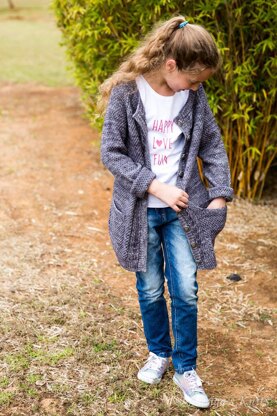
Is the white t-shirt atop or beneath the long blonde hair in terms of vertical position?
beneath

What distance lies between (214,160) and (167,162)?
9.2 inches

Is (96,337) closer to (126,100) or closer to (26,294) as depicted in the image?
(26,294)

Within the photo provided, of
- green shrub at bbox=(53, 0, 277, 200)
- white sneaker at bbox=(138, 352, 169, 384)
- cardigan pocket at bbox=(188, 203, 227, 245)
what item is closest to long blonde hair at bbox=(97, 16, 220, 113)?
cardigan pocket at bbox=(188, 203, 227, 245)

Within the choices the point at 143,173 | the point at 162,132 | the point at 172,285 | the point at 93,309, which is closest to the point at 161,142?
the point at 162,132

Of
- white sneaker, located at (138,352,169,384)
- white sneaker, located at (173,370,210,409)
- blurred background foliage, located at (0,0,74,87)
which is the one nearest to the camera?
white sneaker, located at (173,370,210,409)

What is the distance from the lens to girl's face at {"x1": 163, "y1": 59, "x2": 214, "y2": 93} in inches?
99.1

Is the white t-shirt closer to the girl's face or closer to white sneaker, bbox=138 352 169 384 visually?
the girl's face

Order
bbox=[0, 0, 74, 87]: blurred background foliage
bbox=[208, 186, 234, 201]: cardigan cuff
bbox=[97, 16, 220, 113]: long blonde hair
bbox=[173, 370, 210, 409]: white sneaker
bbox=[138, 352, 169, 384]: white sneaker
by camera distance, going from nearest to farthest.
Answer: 1. bbox=[97, 16, 220, 113]: long blonde hair
2. bbox=[208, 186, 234, 201]: cardigan cuff
3. bbox=[173, 370, 210, 409]: white sneaker
4. bbox=[138, 352, 169, 384]: white sneaker
5. bbox=[0, 0, 74, 87]: blurred background foliage

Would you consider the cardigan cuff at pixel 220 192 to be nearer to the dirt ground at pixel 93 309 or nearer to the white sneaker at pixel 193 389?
the white sneaker at pixel 193 389

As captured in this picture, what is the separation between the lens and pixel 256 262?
4492 millimetres

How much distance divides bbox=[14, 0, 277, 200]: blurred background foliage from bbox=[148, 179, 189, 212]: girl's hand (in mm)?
2330

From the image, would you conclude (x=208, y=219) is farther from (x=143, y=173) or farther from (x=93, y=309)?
(x=93, y=309)

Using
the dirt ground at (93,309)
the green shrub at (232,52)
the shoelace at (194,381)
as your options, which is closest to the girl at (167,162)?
the shoelace at (194,381)

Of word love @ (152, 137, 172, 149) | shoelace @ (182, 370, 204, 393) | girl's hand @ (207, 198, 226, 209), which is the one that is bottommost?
shoelace @ (182, 370, 204, 393)
